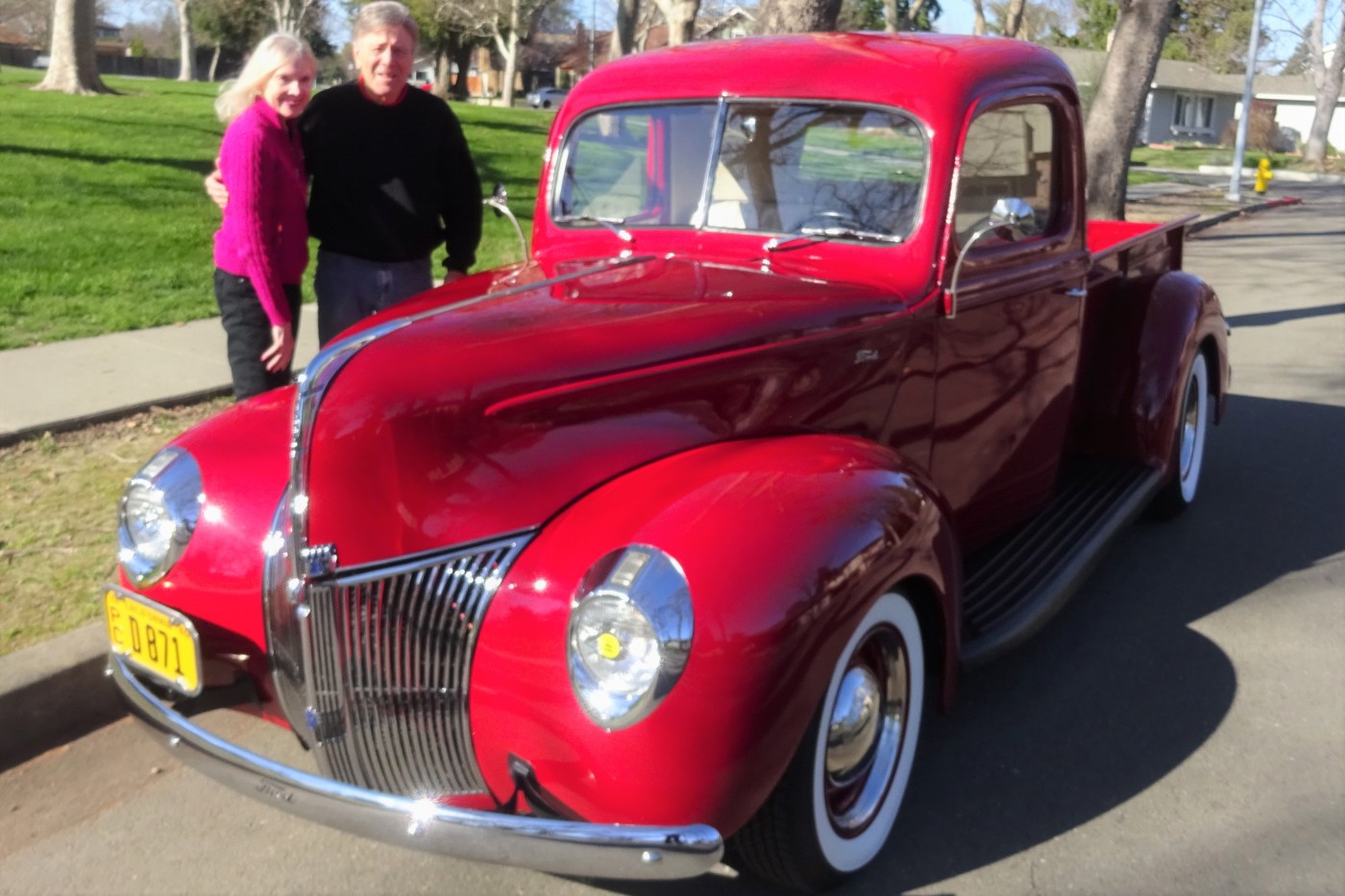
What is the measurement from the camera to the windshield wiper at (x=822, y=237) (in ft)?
11.9

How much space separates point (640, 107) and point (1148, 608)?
2444mm

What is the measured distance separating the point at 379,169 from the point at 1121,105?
10.8 meters

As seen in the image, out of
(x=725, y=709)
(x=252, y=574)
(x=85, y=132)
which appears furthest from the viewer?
(x=85, y=132)

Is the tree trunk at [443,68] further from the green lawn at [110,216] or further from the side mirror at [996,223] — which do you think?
the side mirror at [996,223]

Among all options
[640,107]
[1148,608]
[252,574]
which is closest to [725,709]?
[252,574]

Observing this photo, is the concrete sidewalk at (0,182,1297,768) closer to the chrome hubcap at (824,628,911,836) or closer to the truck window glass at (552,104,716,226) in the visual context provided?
the truck window glass at (552,104,716,226)

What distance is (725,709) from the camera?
2.31 metres

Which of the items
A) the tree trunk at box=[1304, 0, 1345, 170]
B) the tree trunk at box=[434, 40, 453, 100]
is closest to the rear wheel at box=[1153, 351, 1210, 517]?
the tree trunk at box=[1304, 0, 1345, 170]

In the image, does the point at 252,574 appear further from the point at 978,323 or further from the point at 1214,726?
the point at 1214,726

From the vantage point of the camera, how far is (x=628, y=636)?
2340 mm

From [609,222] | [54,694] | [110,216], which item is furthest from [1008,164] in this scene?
[110,216]

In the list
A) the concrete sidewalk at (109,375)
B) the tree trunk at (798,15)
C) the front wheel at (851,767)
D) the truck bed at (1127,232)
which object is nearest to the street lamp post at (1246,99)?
the tree trunk at (798,15)

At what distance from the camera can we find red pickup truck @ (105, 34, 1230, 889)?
235cm

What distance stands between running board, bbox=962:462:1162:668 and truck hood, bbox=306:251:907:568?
25.1 inches
